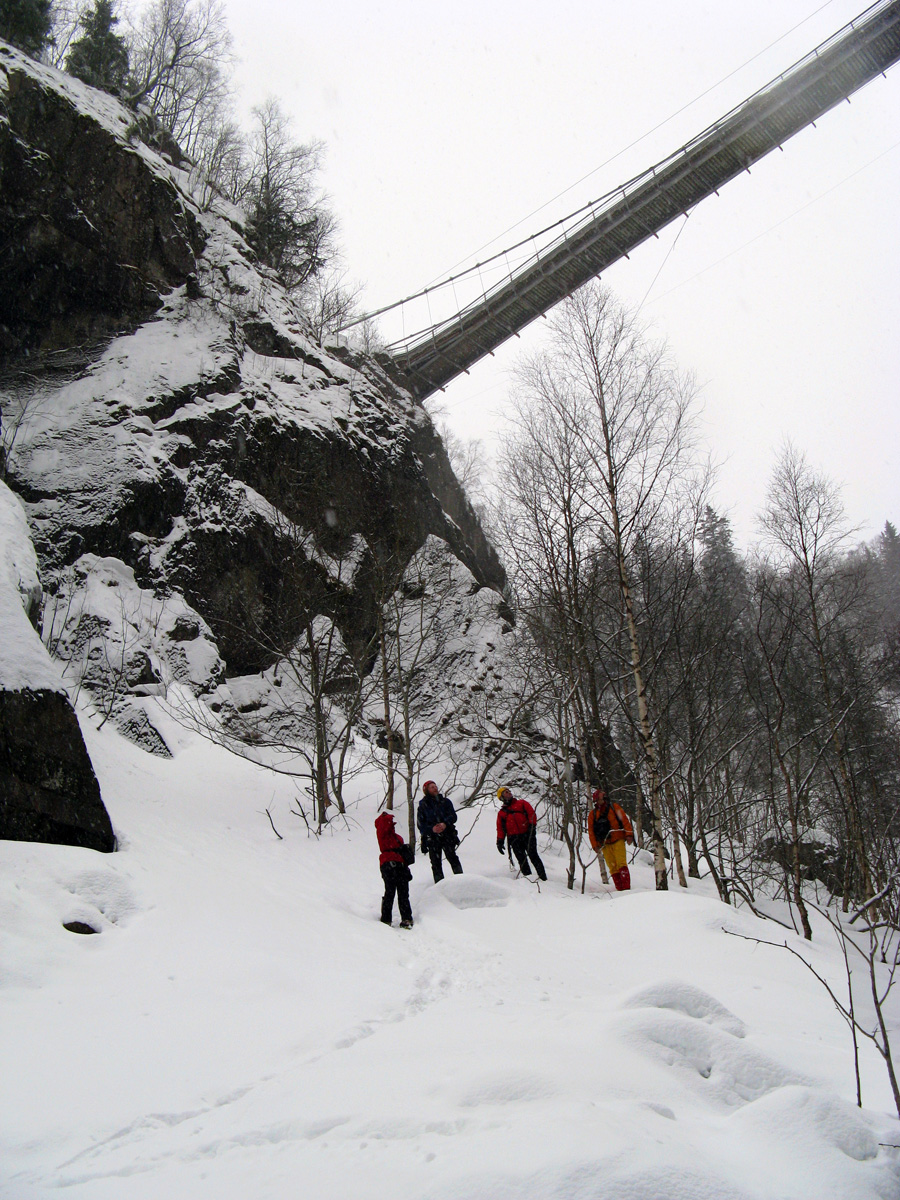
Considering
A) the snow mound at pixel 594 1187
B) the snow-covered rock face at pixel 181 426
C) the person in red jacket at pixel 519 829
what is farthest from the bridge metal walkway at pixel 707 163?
the snow mound at pixel 594 1187

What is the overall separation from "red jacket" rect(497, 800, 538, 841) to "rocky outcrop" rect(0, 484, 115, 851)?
5261 mm

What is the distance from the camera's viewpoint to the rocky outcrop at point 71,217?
15.6m

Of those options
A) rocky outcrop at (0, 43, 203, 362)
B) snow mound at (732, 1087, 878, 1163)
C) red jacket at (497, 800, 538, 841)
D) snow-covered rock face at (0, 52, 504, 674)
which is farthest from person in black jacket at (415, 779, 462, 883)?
rocky outcrop at (0, 43, 203, 362)

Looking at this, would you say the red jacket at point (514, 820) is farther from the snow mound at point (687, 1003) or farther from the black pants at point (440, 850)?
the snow mound at point (687, 1003)

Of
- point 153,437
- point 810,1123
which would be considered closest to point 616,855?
point 810,1123

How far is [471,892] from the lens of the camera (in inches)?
319

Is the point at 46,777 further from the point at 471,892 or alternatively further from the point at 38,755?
the point at 471,892

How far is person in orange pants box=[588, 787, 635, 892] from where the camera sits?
30.0ft

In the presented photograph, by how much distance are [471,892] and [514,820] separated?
1794 mm

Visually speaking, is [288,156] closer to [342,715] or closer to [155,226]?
[155,226]

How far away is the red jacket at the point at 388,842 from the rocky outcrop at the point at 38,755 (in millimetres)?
3001

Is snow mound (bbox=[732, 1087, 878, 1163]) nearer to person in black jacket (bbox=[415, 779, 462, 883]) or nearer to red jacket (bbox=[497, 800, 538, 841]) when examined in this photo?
person in black jacket (bbox=[415, 779, 462, 883])

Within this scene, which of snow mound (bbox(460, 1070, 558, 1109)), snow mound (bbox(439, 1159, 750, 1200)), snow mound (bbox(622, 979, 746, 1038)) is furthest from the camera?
snow mound (bbox(622, 979, 746, 1038))

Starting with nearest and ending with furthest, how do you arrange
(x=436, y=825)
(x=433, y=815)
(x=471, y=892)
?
(x=471, y=892), (x=436, y=825), (x=433, y=815)
